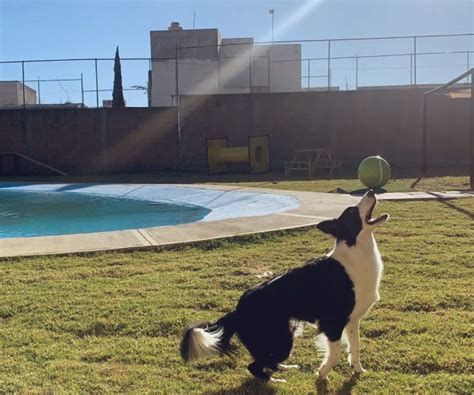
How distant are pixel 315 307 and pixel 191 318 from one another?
1409 mm

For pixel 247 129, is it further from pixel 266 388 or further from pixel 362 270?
pixel 266 388

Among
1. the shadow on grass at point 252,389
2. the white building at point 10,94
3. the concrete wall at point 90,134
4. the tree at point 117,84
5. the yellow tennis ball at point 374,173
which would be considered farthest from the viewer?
the white building at point 10,94

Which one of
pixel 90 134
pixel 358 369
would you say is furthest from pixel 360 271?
pixel 90 134

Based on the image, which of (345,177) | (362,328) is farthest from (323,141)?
(362,328)

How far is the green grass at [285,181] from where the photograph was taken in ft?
49.1

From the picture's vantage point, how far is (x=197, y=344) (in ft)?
11.3

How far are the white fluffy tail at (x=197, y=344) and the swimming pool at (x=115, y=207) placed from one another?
6874 millimetres

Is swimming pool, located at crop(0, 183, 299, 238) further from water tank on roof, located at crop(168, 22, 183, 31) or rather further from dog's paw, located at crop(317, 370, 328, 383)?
water tank on roof, located at crop(168, 22, 183, 31)

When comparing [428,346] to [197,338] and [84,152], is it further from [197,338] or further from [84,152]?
[84,152]

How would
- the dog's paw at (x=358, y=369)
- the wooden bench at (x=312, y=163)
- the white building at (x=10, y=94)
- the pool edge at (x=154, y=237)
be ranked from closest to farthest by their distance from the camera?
the dog's paw at (x=358, y=369)
the pool edge at (x=154, y=237)
the wooden bench at (x=312, y=163)
the white building at (x=10, y=94)

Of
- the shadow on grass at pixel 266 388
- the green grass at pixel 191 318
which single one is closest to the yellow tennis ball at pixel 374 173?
the green grass at pixel 191 318

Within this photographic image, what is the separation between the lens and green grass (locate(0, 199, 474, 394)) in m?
3.45

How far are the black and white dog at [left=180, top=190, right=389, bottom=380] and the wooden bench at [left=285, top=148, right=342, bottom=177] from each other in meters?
16.7

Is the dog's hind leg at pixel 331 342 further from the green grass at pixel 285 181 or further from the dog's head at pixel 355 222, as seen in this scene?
the green grass at pixel 285 181
